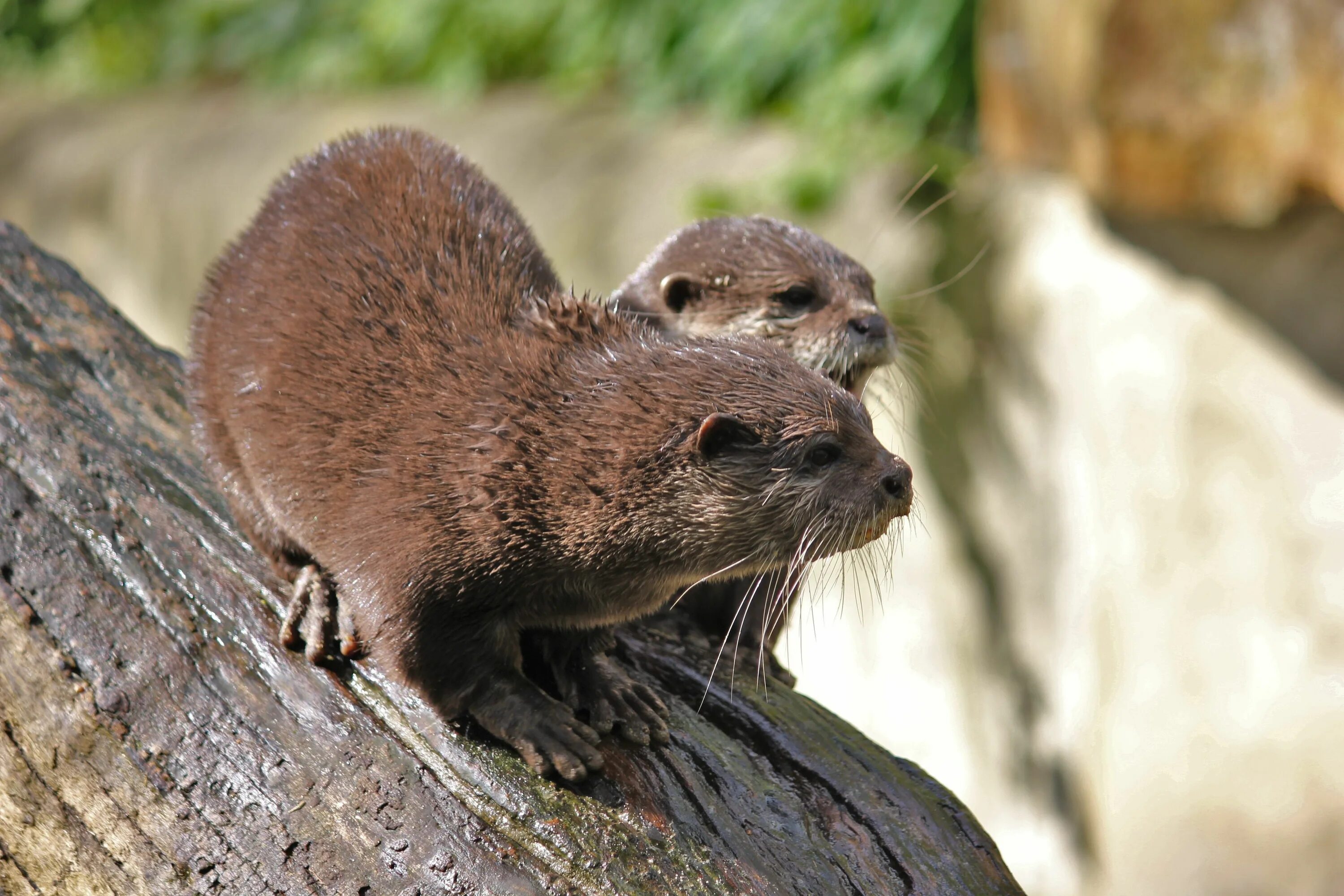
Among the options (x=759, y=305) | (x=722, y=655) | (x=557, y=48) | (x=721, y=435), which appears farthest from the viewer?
(x=557, y=48)

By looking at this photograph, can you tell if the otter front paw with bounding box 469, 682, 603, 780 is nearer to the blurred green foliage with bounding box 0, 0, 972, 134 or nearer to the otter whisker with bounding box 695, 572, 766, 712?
the otter whisker with bounding box 695, 572, 766, 712

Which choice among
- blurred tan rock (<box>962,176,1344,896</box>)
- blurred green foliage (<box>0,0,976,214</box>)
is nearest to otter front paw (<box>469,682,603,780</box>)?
blurred tan rock (<box>962,176,1344,896</box>)

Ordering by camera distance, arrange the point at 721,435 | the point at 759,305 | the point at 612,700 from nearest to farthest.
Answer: the point at 721,435, the point at 612,700, the point at 759,305

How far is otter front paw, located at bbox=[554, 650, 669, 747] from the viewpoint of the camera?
221cm

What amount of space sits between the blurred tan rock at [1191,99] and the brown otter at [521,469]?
252cm

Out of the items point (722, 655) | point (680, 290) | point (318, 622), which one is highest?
point (680, 290)

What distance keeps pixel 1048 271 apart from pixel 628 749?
3112mm

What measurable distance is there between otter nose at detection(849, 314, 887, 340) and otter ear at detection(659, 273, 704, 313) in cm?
29

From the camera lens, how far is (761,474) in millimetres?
2078

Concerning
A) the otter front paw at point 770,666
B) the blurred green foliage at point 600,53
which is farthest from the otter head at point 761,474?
the blurred green foliage at point 600,53

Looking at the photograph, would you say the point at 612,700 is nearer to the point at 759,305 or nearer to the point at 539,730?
the point at 539,730

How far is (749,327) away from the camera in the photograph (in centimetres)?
278

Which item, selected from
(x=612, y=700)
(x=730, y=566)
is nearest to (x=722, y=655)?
(x=612, y=700)

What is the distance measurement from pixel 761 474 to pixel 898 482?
19 centimetres
